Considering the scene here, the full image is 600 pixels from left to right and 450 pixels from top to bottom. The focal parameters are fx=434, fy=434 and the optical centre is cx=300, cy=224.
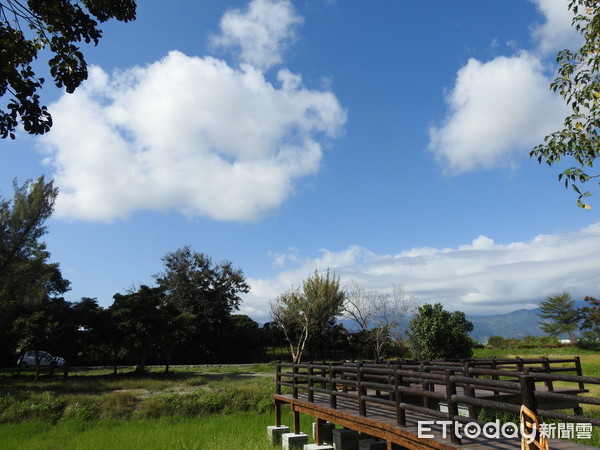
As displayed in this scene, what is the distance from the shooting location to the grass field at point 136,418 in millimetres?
11562

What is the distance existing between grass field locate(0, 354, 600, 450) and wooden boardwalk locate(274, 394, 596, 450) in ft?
6.91

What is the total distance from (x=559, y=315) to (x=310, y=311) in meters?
45.5

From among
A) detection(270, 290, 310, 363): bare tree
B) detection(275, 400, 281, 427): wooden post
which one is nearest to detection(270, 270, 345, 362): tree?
detection(270, 290, 310, 363): bare tree

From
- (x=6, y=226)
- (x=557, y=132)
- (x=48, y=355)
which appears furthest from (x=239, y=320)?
(x=557, y=132)

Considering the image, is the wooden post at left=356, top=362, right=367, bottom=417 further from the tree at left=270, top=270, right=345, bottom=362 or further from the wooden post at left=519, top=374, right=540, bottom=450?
the tree at left=270, top=270, right=345, bottom=362

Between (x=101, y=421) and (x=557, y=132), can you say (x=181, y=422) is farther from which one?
(x=557, y=132)

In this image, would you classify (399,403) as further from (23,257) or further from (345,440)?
(23,257)

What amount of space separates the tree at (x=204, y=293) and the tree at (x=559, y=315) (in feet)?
156

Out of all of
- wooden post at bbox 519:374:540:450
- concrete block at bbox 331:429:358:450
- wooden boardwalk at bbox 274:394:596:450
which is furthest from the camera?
concrete block at bbox 331:429:358:450

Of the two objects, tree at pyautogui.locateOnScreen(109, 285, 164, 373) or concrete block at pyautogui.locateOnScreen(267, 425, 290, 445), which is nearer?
concrete block at pyautogui.locateOnScreen(267, 425, 290, 445)

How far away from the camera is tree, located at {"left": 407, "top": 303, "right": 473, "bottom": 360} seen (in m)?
19.5

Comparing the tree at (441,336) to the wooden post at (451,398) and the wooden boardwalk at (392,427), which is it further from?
the wooden post at (451,398)

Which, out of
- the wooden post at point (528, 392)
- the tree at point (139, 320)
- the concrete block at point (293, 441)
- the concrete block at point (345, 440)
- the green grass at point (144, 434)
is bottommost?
the green grass at point (144, 434)

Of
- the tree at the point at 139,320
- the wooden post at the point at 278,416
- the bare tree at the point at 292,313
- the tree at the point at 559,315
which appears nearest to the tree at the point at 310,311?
the bare tree at the point at 292,313
